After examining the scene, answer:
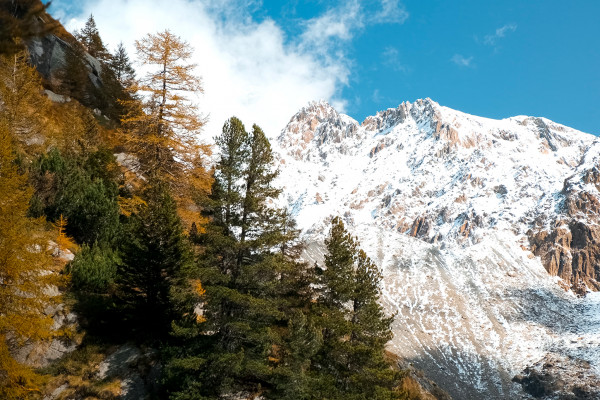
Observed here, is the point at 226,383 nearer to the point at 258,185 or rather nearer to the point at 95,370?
the point at 95,370

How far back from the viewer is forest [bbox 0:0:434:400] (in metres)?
16.2

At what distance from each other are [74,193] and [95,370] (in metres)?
10.7

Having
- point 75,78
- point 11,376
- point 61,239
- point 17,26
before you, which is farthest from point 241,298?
point 75,78

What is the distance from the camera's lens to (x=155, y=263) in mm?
19594

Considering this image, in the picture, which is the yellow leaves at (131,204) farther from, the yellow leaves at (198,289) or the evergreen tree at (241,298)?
the evergreen tree at (241,298)

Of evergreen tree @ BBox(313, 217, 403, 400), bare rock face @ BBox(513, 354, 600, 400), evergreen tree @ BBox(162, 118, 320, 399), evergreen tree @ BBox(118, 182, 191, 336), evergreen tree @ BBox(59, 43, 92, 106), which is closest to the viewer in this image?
evergreen tree @ BBox(162, 118, 320, 399)

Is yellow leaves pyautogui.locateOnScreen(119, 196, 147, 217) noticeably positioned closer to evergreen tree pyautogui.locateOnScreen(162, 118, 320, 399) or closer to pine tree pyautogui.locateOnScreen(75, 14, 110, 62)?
evergreen tree pyautogui.locateOnScreen(162, 118, 320, 399)

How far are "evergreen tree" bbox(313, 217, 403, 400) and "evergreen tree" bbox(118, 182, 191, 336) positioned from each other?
8.65 m

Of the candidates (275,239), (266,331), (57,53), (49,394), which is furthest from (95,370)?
(57,53)

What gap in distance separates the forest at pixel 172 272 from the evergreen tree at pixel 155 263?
0.22ft

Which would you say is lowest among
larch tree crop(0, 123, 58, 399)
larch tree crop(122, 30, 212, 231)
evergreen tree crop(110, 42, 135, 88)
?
larch tree crop(0, 123, 58, 399)

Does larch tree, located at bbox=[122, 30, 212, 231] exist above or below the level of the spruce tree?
above

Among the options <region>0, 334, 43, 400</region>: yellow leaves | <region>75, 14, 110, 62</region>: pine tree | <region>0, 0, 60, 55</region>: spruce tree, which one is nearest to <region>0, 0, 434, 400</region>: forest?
<region>0, 334, 43, 400</region>: yellow leaves

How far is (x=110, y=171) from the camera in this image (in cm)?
2866
